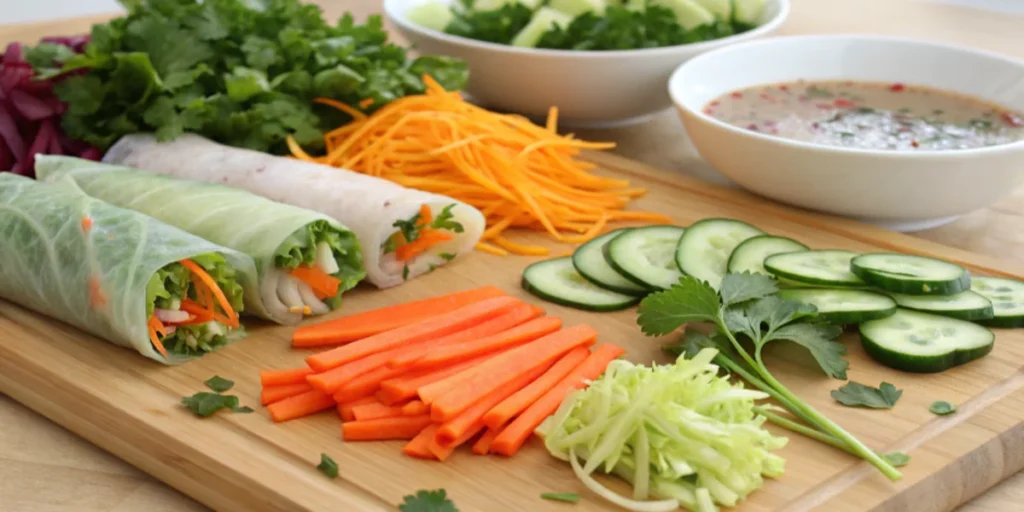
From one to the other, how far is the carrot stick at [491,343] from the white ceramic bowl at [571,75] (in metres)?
1.65

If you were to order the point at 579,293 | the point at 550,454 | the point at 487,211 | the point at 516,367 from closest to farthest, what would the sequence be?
the point at 550,454
the point at 516,367
the point at 579,293
the point at 487,211

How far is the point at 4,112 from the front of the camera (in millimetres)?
4207

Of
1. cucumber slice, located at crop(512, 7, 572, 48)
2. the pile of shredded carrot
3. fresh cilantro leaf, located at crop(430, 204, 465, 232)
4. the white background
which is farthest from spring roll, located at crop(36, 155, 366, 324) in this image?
the white background

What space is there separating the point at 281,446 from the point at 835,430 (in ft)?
4.10

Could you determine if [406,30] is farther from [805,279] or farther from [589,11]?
[805,279]

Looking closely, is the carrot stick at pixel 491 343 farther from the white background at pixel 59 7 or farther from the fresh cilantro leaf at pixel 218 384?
the white background at pixel 59 7

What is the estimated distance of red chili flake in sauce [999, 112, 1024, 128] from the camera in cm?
413

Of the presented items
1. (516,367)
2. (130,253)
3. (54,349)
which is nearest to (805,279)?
(516,367)

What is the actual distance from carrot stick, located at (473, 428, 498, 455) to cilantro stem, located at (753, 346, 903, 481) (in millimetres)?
650

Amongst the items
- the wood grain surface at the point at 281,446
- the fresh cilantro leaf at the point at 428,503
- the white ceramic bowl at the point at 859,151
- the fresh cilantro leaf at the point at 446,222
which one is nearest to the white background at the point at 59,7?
the white ceramic bowl at the point at 859,151

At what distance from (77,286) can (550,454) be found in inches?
55.6

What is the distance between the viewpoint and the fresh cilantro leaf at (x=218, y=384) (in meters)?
2.95

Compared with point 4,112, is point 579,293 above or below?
below

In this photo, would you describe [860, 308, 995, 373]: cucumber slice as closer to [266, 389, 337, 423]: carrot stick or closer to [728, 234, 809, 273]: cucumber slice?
[728, 234, 809, 273]: cucumber slice
